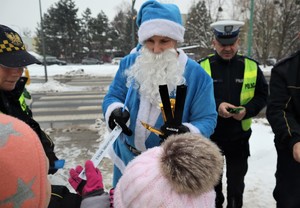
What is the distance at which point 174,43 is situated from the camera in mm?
2041

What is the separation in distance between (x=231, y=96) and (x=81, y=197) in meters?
1.77

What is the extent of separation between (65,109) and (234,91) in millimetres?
7257

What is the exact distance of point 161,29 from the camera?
1.92 m

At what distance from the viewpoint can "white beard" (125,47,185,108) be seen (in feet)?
6.39

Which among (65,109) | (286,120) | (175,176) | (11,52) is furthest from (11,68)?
(65,109)

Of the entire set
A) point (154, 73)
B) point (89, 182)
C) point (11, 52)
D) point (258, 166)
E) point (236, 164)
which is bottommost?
point (258, 166)

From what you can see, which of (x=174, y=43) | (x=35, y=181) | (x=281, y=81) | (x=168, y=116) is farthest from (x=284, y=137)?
(x=35, y=181)

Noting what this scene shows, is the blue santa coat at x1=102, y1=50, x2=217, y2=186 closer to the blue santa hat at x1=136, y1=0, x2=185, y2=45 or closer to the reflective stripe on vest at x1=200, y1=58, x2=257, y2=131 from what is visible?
the blue santa hat at x1=136, y1=0, x2=185, y2=45

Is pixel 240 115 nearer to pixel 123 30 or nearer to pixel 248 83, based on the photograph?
pixel 248 83

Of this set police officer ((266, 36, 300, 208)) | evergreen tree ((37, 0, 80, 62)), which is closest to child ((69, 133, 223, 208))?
police officer ((266, 36, 300, 208))

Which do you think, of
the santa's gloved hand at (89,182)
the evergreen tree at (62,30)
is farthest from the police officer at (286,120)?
the evergreen tree at (62,30)

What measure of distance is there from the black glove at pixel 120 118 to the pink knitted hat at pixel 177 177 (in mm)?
595

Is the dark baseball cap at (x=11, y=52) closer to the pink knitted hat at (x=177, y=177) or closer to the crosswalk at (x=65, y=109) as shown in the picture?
the pink knitted hat at (x=177, y=177)

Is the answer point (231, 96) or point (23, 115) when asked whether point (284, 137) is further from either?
point (23, 115)
